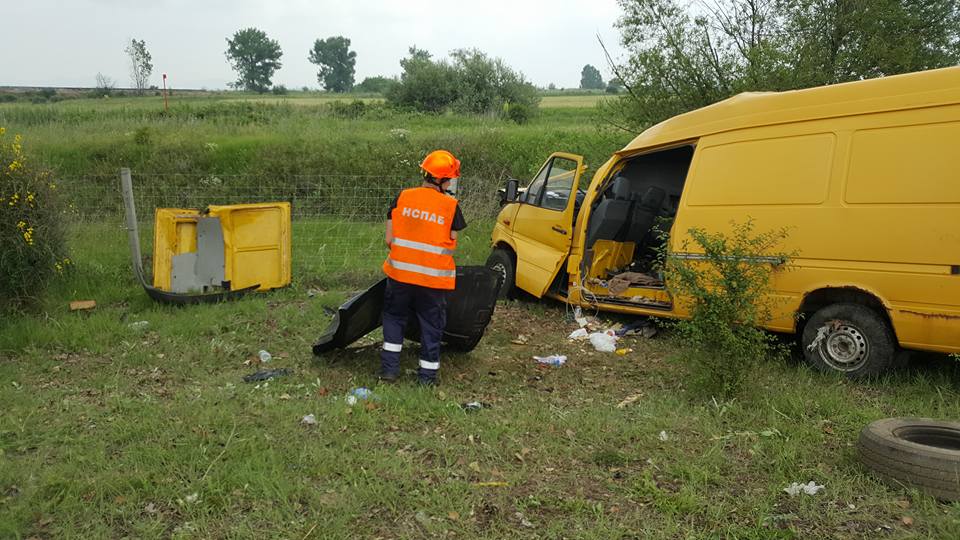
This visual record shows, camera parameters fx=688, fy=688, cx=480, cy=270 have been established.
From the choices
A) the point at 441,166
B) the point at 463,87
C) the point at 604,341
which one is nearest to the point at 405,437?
the point at 441,166

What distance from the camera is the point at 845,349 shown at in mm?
5145

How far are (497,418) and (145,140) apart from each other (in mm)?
14233

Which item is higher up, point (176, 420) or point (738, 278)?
point (738, 278)

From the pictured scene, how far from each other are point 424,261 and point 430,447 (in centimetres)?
153

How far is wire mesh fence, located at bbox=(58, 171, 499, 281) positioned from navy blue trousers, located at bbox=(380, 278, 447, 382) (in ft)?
12.6

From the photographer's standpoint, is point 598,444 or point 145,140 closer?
point 598,444

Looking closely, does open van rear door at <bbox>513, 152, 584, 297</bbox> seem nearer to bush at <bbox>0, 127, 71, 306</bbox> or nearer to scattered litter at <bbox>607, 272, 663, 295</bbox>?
scattered litter at <bbox>607, 272, 663, 295</bbox>

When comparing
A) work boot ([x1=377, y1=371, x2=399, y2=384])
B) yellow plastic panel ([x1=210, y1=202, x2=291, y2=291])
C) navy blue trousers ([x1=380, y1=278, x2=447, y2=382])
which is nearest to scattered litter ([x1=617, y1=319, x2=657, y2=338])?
navy blue trousers ([x1=380, y1=278, x2=447, y2=382])

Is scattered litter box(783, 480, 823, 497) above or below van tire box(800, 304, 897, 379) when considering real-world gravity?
below

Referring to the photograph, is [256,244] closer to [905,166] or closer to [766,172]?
[766,172]

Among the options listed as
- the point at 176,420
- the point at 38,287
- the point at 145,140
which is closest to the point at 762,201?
the point at 176,420

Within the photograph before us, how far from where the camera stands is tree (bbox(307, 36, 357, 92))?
85.4m

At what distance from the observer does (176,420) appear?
168 inches

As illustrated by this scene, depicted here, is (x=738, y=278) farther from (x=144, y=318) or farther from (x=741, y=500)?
(x=144, y=318)
